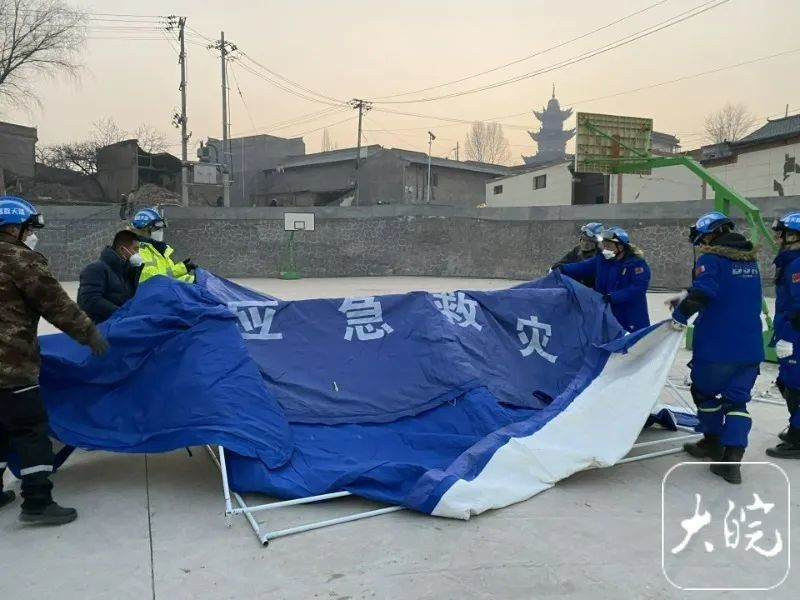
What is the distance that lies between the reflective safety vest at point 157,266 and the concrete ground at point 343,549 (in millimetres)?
1750

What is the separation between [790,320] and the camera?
173 inches

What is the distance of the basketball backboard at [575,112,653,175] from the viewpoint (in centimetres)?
1072

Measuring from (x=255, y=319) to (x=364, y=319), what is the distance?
733 mm

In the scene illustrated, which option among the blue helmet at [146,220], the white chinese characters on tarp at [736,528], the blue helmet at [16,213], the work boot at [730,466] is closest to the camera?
the white chinese characters on tarp at [736,528]

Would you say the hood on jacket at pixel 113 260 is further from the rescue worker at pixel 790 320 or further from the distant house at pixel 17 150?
the distant house at pixel 17 150

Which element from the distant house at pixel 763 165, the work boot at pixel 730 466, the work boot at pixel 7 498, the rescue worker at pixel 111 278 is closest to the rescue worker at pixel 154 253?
the rescue worker at pixel 111 278

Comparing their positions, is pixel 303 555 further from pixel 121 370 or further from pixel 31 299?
pixel 31 299

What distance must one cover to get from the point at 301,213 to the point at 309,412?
19.4 meters

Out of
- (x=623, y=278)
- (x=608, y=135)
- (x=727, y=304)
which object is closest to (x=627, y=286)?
(x=623, y=278)

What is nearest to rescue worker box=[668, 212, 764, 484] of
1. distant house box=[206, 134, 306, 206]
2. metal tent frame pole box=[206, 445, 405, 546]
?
metal tent frame pole box=[206, 445, 405, 546]

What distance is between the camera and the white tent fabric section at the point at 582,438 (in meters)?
3.29

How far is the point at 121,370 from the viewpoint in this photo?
363 cm

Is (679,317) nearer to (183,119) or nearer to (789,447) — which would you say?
(789,447)

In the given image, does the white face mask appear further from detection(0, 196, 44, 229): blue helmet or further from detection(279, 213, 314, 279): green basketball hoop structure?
detection(279, 213, 314, 279): green basketball hoop structure
